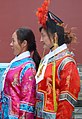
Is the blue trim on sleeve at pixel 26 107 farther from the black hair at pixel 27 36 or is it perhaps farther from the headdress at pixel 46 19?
the headdress at pixel 46 19

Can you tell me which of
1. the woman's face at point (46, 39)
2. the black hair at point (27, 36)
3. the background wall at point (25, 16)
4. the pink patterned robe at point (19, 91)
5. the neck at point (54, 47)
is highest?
the background wall at point (25, 16)

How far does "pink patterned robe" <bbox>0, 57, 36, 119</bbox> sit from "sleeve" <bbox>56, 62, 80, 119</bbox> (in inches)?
10.9

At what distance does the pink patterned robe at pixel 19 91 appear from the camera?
295cm

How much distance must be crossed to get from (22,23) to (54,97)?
1668 millimetres

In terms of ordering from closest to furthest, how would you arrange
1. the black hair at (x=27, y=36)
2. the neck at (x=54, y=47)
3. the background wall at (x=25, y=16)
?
the neck at (x=54, y=47), the black hair at (x=27, y=36), the background wall at (x=25, y=16)

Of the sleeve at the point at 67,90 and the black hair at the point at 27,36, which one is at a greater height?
the black hair at the point at 27,36

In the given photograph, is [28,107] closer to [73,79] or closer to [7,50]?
[73,79]

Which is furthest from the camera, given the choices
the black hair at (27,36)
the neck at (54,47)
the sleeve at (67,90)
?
the black hair at (27,36)

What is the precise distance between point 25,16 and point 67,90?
1756 mm

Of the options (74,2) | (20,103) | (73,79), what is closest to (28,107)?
(20,103)

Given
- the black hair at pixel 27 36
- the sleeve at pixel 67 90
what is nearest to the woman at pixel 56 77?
the sleeve at pixel 67 90

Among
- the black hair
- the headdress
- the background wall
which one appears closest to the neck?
the headdress

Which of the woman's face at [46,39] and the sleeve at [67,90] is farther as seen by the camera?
the woman's face at [46,39]

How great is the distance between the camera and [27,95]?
2.94 m
